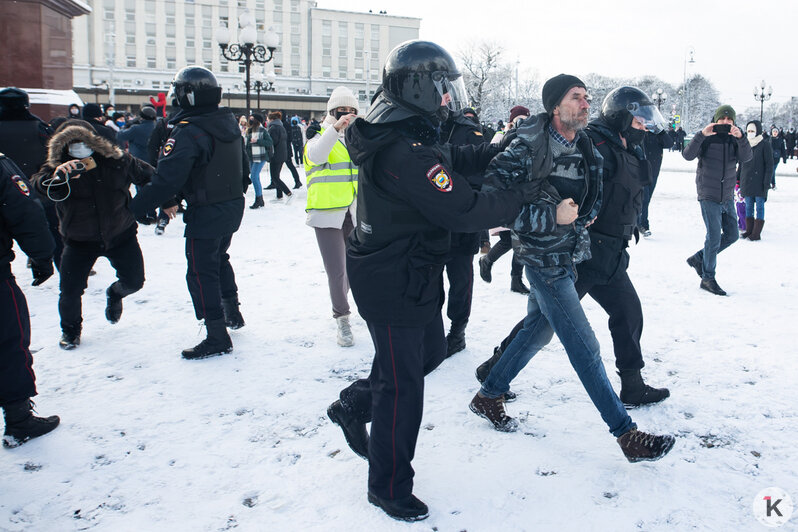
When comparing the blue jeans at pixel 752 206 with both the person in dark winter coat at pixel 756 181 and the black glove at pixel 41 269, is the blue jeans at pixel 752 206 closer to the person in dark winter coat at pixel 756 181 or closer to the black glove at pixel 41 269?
the person in dark winter coat at pixel 756 181

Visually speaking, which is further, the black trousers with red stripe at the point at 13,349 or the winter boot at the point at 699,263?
the winter boot at the point at 699,263

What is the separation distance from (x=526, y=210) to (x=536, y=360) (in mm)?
1977

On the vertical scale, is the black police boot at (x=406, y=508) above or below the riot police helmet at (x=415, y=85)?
below

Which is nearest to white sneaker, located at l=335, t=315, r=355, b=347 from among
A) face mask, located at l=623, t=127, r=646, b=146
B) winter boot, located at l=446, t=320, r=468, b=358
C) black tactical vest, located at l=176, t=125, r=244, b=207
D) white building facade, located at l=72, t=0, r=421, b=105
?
winter boot, located at l=446, t=320, r=468, b=358

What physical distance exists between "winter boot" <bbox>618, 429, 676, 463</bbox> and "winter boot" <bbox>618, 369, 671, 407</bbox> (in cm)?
78

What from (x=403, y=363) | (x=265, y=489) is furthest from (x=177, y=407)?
(x=403, y=363)

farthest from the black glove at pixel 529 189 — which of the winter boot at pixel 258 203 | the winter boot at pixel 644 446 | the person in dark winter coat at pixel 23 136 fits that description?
the winter boot at pixel 258 203

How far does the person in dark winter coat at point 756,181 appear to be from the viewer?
32.0 ft

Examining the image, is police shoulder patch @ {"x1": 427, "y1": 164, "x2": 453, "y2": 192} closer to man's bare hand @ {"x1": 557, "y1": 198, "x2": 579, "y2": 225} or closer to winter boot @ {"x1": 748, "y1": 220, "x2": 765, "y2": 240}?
man's bare hand @ {"x1": 557, "y1": 198, "x2": 579, "y2": 225}

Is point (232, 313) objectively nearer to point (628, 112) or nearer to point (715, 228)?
point (628, 112)

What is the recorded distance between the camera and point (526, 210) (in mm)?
2906

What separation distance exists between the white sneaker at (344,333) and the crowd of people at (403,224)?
11mm

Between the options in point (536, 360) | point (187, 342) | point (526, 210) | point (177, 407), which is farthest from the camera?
point (187, 342)

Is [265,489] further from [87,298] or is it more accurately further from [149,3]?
[149,3]
